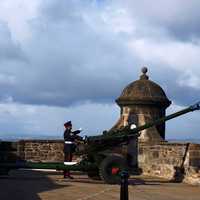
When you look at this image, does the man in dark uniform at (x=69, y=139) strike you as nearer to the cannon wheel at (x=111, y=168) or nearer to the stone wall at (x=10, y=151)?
the cannon wheel at (x=111, y=168)

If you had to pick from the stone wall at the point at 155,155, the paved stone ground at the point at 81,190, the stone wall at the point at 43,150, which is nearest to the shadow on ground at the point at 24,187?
the paved stone ground at the point at 81,190

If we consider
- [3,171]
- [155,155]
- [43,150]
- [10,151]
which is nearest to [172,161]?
[155,155]

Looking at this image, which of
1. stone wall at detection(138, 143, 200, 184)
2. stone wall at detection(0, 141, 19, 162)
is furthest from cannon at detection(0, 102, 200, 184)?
stone wall at detection(0, 141, 19, 162)

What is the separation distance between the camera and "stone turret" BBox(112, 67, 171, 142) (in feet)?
74.9

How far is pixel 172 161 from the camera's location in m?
19.5

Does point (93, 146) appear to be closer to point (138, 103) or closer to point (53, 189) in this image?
point (53, 189)

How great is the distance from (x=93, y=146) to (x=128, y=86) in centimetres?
670

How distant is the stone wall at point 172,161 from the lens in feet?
60.1

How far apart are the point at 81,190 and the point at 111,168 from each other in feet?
8.36

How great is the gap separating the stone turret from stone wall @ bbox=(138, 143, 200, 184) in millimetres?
1351

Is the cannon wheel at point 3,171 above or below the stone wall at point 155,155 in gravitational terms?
below

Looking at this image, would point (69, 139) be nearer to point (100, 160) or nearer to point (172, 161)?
point (100, 160)

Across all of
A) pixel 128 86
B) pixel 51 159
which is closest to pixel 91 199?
pixel 51 159

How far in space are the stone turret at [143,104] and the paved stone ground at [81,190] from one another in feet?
16.9
